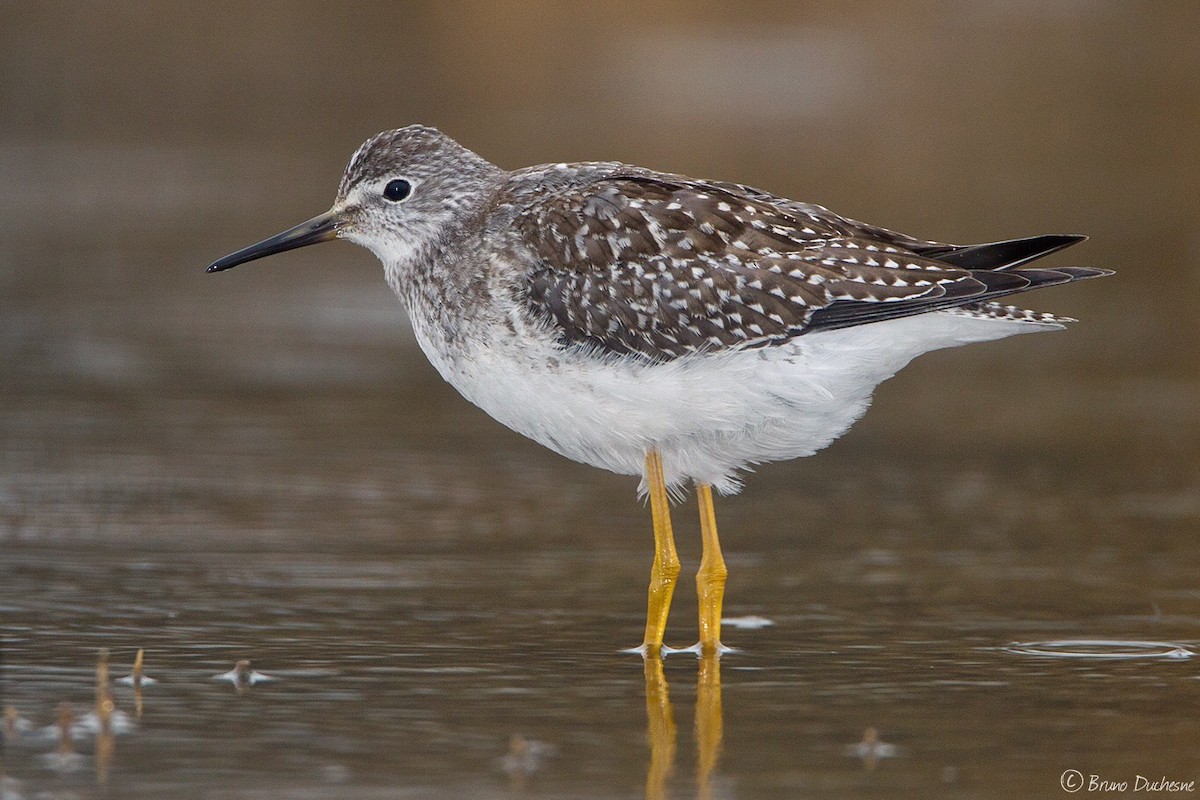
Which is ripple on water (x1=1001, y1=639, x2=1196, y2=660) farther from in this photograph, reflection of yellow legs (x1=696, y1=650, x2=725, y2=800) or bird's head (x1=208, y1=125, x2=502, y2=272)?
bird's head (x1=208, y1=125, x2=502, y2=272)

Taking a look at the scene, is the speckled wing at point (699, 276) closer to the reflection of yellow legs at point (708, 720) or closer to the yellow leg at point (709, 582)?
the yellow leg at point (709, 582)

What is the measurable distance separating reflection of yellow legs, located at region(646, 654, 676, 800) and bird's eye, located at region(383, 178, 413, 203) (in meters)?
2.74

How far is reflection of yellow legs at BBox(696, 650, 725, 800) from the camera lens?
6.19 meters

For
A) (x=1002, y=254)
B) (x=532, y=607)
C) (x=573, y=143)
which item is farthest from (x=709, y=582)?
(x=573, y=143)

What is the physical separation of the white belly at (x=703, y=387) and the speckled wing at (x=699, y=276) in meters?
0.09

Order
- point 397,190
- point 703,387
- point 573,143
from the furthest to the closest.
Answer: point 573,143 < point 397,190 < point 703,387

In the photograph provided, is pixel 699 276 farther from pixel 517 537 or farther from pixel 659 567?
pixel 517 537

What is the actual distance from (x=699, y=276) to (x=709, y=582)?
54.2 inches

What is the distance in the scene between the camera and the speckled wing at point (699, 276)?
8.27 metres

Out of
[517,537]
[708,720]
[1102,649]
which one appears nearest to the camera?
[708,720]

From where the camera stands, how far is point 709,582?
8469 millimetres

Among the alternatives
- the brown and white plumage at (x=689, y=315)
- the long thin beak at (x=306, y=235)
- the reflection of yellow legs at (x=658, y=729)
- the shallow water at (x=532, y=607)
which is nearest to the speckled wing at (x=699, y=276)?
the brown and white plumage at (x=689, y=315)

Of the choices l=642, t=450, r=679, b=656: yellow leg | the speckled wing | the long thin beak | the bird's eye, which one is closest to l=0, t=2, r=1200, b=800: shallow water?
l=642, t=450, r=679, b=656: yellow leg

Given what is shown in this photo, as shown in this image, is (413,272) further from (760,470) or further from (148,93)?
(148,93)
